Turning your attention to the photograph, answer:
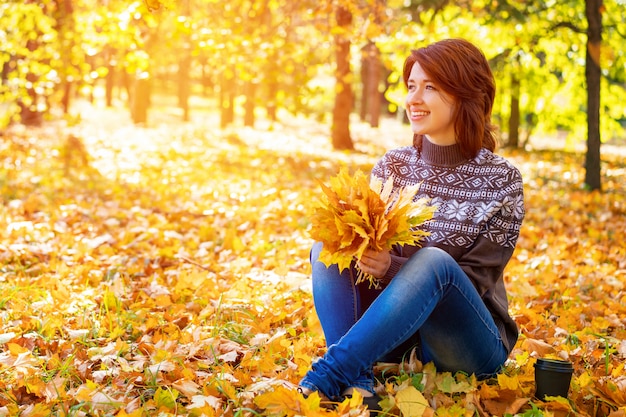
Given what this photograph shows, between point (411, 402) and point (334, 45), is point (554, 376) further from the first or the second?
point (334, 45)

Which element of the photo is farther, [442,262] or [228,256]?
[228,256]

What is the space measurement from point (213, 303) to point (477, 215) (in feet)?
5.68

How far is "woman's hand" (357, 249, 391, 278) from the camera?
243cm

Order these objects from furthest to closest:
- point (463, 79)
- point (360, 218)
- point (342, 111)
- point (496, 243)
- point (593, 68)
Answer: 1. point (342, 111)
2. point (593, 68)
3. point (463, 79)
4. point (496, 243)
5. point (360, 218)

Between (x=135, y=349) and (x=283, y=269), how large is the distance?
1524 mm

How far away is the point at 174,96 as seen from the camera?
1837 inches

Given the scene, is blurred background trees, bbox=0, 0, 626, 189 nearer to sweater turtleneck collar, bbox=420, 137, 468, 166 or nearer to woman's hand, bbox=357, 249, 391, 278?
sweater turtleneck collar, bbox=420, 137, 468, 166

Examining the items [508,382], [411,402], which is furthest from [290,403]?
[508,382]

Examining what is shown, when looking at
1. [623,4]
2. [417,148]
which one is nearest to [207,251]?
[417,148]

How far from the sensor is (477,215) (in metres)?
2.68

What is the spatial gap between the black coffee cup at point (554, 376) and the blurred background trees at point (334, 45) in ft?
9.18

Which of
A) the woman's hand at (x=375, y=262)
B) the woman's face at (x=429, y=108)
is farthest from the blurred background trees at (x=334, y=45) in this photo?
the woman's hand at (x=375, y=262)

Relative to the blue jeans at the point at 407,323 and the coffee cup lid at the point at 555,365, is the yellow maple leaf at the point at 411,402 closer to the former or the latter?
the blue jeans at the point at 407,323

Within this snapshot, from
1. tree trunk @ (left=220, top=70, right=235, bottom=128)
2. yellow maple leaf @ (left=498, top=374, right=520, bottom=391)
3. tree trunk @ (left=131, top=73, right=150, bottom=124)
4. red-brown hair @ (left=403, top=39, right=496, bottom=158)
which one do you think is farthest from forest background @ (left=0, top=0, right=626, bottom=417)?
tree trunk @ (left=220, top=70, right=235, bottom=128)
